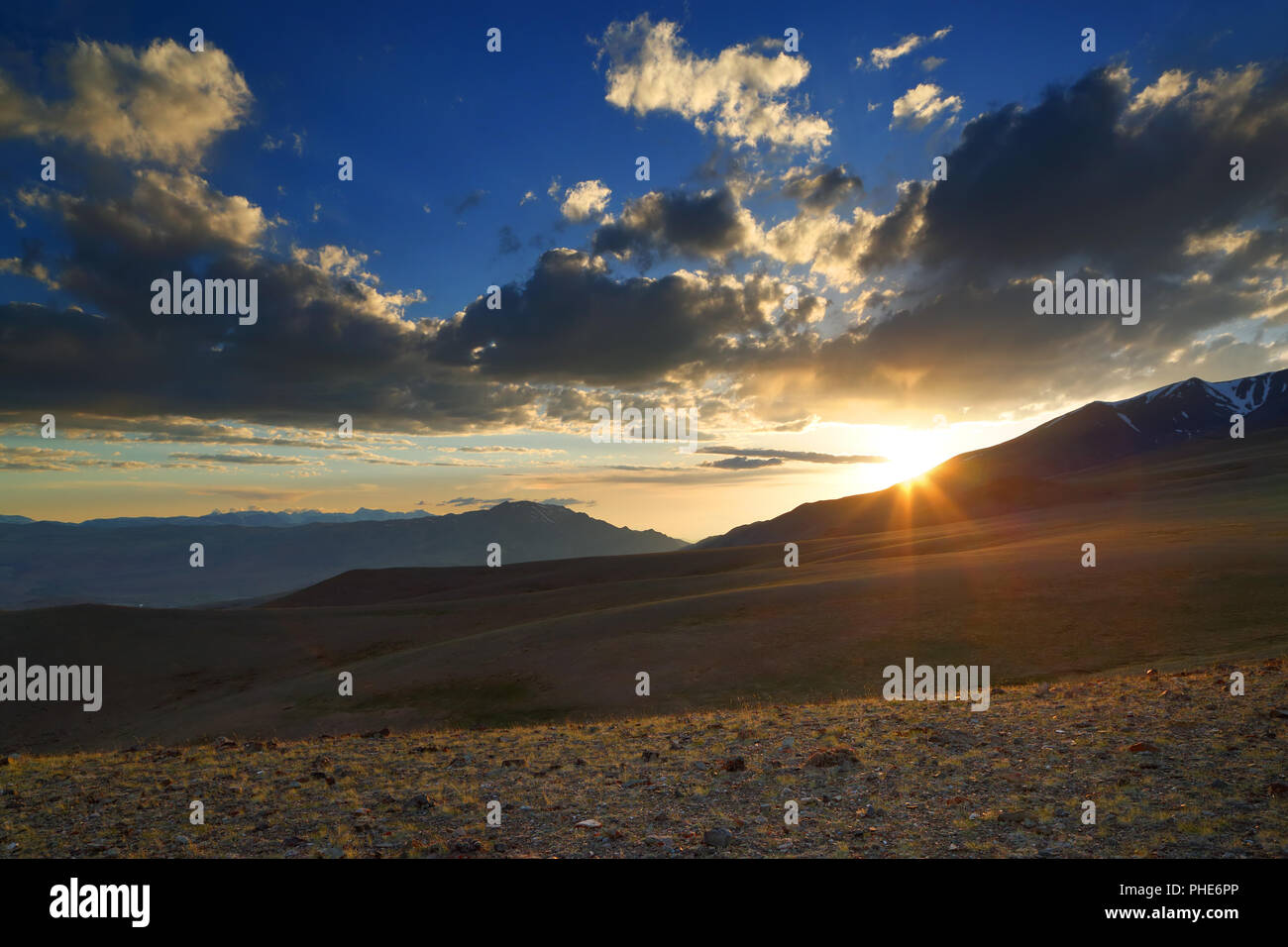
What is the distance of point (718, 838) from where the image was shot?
9.98 metres

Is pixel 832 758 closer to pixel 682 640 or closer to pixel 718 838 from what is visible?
pixel 718 838

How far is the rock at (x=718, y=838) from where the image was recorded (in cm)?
995

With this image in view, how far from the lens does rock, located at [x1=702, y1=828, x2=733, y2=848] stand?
9945 mm

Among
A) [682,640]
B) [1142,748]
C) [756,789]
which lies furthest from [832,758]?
[682,640]

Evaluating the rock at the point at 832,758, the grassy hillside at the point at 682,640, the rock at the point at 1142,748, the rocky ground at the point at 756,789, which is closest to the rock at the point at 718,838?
the rocky ground at the point at 756,789

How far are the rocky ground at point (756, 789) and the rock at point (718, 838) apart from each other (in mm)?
37

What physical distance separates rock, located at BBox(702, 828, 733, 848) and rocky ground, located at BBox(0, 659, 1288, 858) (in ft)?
0.12

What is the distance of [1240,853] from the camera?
8500mm

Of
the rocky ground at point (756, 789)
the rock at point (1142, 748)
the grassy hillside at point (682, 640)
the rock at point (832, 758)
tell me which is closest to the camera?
the rocky ground at point (756, 789)

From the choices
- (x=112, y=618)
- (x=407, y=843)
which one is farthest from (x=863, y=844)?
(x=112, y=618)

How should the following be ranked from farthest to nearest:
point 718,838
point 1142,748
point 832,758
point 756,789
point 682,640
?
point 682,640, point 832,758, point 1142,748, point 756,789, point 718,838

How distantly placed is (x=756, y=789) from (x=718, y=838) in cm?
306

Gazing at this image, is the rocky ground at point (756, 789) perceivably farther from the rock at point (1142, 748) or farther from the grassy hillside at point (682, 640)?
the grassy hillside at point (682, 640)

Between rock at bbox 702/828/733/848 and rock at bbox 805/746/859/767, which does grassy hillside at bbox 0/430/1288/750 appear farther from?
rock at bbox 702/828/733/848
